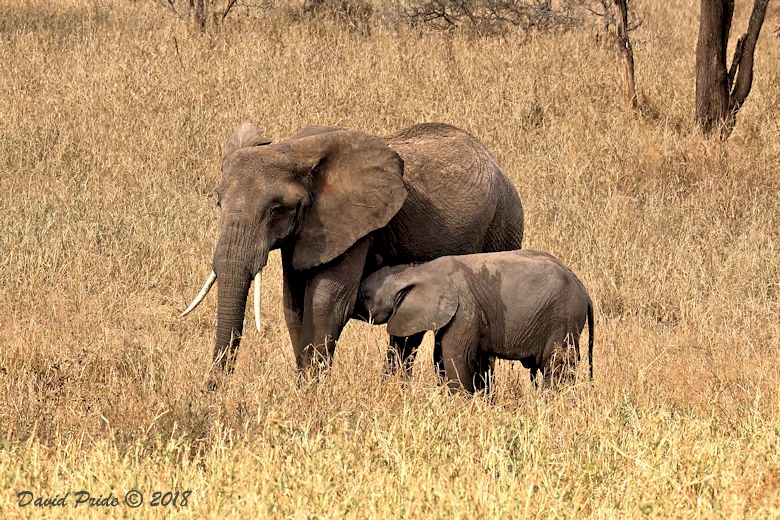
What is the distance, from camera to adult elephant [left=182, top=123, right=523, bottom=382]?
5777mm

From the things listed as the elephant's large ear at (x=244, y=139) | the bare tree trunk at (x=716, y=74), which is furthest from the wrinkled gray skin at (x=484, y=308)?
the bare tree trunk at (x=716, y=74)

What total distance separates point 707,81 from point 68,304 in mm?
7225

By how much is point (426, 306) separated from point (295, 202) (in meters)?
0.91

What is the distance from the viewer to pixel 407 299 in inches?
244

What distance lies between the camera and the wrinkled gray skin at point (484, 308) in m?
6.11

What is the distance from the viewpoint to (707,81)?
39.4ft

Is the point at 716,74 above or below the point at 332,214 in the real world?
below

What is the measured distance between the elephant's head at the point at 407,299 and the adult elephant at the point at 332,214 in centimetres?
13

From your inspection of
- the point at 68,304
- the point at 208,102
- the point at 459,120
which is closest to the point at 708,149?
the point at 459,120

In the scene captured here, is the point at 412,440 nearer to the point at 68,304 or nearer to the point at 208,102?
the point at 68,304

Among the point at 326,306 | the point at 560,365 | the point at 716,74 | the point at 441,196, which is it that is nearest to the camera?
the point at 326,306

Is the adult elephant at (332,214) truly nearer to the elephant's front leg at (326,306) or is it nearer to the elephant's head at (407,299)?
the elephant's front leg at (326,306)

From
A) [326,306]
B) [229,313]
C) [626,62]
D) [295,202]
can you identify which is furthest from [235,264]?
[626,62]

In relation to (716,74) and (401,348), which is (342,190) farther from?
(716,74)
